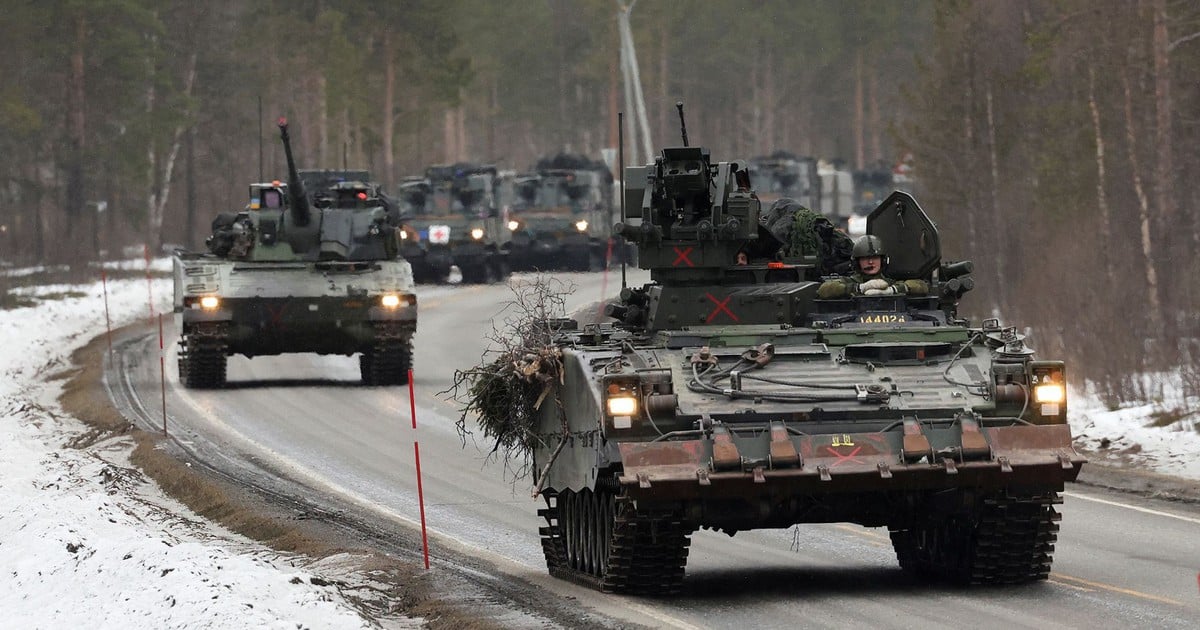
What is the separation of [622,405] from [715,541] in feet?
13.8

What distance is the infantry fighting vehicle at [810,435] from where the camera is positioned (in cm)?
1159

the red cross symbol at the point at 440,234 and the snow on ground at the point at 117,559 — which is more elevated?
the red cross symbol at the point at 440,234

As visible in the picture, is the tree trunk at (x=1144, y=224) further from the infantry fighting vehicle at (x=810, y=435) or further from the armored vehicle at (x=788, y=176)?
the armored vehicle at (x=788, y=176)

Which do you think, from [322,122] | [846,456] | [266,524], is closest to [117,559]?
[266,524]

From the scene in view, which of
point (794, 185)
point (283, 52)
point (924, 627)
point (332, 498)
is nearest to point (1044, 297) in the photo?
point (332, 498)

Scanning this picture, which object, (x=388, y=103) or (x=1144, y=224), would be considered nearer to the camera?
(x=1144, y=224)

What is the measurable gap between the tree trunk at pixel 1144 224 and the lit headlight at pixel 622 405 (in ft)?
63.2

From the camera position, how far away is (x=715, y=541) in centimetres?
1579

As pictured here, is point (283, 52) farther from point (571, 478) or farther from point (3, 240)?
point (571, 478)

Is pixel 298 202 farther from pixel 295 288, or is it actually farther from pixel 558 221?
pixel 558 221

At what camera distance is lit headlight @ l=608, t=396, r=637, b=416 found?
11836 mm

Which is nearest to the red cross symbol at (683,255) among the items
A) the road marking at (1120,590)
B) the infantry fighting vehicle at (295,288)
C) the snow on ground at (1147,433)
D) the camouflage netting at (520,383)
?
the camouflage netting at (520,383)

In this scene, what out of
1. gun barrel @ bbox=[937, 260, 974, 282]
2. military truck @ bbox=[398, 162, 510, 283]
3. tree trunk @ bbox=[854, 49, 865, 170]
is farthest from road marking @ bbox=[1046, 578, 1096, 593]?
tree trunk @ bbox=[854, 49, 865, 170]

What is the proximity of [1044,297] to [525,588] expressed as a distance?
61.2 feet
